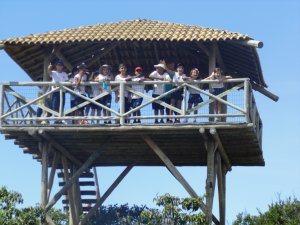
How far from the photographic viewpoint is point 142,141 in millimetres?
30422

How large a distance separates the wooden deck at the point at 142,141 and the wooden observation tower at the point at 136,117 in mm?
23

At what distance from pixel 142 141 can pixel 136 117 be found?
1.73 m

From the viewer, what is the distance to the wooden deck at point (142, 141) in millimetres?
28953

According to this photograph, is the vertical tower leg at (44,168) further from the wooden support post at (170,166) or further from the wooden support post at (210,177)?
the wooden support post at (210,177)

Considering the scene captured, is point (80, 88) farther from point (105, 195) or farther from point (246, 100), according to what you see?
point (105, 195)

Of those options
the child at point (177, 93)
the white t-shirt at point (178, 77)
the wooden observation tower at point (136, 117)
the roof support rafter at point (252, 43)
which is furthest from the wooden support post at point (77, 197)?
the roof support rafter at point (252, 43)

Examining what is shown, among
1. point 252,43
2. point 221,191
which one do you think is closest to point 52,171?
point 221,191

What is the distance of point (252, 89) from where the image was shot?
3117 cm

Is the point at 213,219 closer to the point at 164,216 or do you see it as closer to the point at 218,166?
the point at 218,166

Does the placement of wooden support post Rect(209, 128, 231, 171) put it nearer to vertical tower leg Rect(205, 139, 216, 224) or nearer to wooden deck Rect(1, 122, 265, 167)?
wooden deck Rect(1, 122, 265, 167)

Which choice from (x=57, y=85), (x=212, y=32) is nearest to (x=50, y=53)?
(x=57, y=85)

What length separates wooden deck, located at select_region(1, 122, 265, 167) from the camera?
95.0 feet

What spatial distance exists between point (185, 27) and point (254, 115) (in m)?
3.01

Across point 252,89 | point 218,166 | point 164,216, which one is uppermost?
point 252,89
